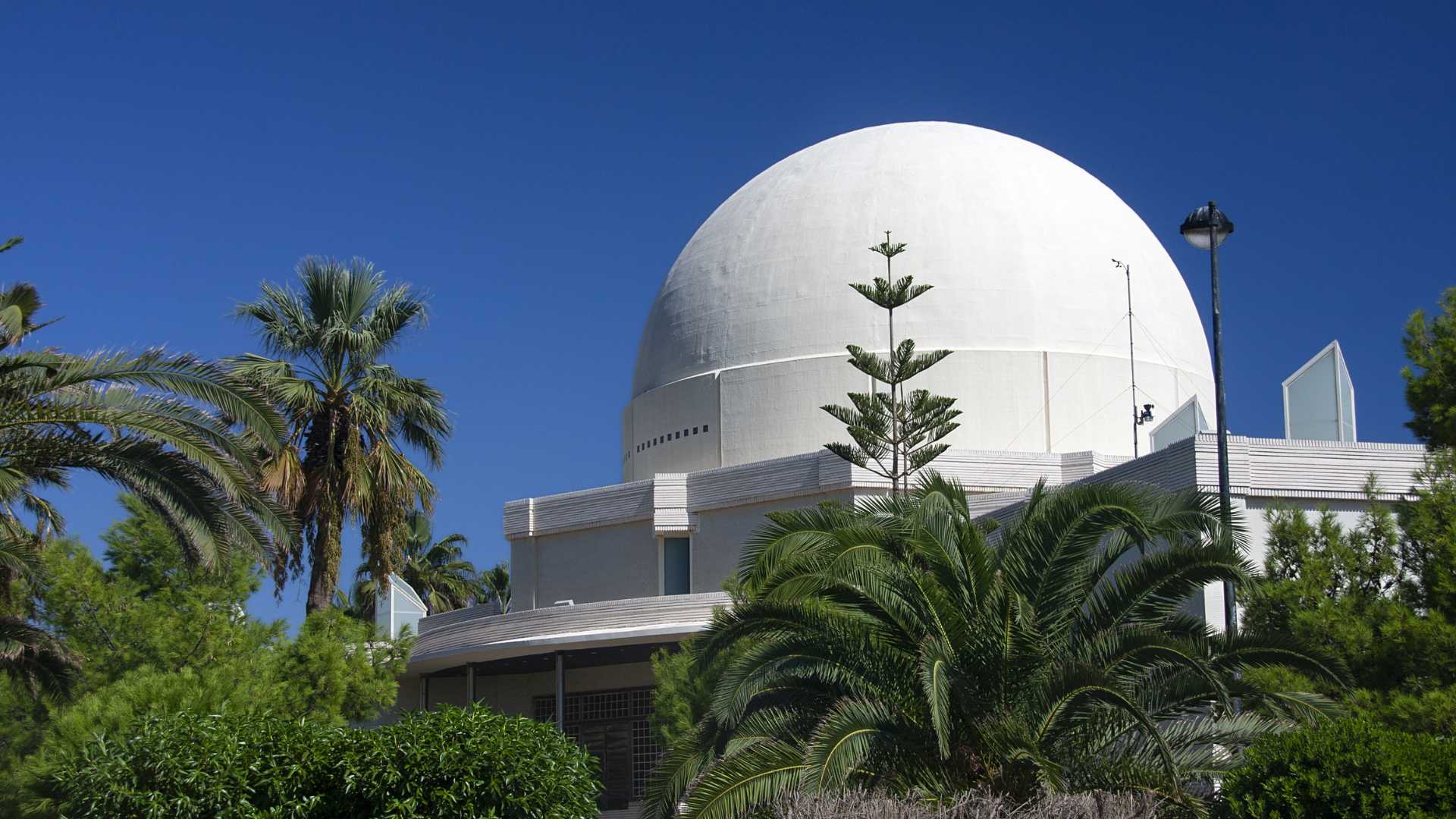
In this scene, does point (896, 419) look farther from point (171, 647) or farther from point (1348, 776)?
point (1348, 776)

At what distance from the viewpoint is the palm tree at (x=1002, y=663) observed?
1330 centimetres

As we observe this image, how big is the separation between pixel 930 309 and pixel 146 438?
1726cm

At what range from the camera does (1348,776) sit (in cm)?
1173

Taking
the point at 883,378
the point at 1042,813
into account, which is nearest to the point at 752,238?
the point at 883,378

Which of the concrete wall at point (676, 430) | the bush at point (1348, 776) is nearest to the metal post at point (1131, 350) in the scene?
the concrete wall at point (676, 430)

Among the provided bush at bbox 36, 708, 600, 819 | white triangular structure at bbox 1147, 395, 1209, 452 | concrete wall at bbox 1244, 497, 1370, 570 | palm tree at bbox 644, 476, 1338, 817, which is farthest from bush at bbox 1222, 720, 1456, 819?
white triangular structure at bbox 1147, 395, 1209, 452

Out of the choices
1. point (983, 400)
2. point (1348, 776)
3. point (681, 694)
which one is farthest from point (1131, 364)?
point (1348, 776)

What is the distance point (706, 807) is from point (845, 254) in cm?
1854

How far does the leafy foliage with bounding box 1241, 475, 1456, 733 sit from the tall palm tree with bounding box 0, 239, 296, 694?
8.89 metres

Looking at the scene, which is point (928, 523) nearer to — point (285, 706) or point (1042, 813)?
point (1042, 813)

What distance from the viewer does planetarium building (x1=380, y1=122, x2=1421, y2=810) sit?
26.5 m

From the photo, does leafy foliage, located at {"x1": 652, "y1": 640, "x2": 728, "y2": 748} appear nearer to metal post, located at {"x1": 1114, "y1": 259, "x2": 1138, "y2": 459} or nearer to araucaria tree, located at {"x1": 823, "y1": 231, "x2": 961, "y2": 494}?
araucaria tree, located at {"x1": 823, "y1": 231, "x2": 961, "y2": 494}

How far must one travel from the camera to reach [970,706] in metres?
13.5

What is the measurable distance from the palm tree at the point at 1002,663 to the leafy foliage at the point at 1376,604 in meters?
0.84
